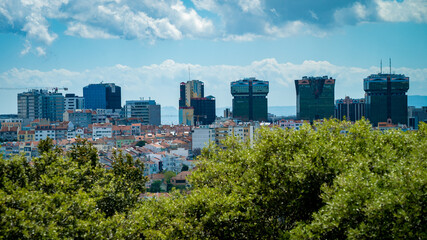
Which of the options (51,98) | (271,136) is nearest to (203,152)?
(271,136)

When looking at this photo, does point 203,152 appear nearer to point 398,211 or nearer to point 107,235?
point 107,235

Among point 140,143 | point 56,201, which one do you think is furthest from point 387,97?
point 56,201

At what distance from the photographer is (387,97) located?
185m

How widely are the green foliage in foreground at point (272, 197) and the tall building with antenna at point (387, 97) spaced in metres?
173

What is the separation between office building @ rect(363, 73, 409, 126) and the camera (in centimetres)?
18525

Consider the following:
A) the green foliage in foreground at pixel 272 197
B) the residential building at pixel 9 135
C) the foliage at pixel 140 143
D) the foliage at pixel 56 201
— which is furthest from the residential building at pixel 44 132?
the green foliage in foreground at pixel 272 197

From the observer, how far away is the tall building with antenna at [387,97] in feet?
608

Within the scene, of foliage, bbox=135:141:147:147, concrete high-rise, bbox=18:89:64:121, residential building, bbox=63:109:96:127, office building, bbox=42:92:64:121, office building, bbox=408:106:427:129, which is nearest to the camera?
foliage, bbox=135:141:147:147

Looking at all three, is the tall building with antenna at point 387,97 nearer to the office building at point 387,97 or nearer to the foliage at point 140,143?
the office building at point 387,97

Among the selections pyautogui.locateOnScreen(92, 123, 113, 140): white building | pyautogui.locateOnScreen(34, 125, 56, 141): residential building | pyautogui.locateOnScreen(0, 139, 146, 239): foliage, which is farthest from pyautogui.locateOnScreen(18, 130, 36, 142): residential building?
pyautogui.locateOnScreen(0, 139, 146, 239): foliage

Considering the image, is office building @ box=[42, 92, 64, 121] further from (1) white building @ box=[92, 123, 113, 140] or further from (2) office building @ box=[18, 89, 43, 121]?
(1) white building @ box=[92, 123, 113, 140]

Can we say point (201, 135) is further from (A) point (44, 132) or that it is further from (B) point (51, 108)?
(B) point (51, 108)

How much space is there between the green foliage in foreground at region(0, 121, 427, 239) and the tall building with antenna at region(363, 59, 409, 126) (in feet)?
569

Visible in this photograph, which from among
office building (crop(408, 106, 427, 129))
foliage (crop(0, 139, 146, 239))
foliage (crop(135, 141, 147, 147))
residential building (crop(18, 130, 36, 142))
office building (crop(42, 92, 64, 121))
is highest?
office building (crop(42, 92, 64, 121))
